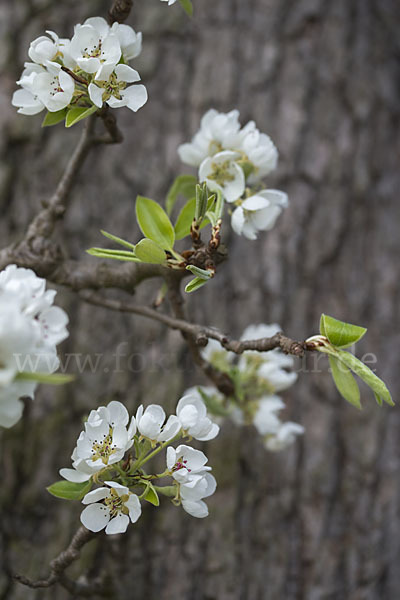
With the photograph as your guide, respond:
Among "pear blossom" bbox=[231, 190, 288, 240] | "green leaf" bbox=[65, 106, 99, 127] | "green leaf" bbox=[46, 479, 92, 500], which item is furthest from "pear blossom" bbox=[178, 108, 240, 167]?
"green leaf" bbox=[46, 479, 92, 500]

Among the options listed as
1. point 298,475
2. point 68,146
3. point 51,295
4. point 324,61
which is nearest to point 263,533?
point 298,475

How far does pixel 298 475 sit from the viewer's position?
137cm

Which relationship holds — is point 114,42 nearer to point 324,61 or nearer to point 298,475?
point 324,61

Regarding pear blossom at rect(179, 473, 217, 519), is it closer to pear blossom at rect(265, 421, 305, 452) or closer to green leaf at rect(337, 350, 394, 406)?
green leaf at rect(337, 350, 394, 406)

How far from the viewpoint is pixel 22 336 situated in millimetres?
509

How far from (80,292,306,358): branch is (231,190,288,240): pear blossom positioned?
0.17 m

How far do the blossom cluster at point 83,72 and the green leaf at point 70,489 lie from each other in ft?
1.74

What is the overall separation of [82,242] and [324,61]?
881mm

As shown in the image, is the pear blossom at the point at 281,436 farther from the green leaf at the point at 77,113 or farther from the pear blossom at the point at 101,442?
the green leaf at the point at 77,113

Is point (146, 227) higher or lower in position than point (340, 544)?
higher

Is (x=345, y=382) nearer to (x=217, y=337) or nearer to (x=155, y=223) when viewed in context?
(x=217, y=337)

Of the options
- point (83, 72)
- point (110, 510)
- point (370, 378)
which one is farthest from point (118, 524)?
point (83, 72)

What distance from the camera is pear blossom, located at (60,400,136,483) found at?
69 centimetres

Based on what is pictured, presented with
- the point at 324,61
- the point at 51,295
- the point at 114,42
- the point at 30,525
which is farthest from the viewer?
the point at 324,61
